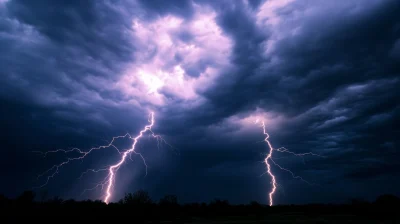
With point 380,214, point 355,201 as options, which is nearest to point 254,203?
point 355,201

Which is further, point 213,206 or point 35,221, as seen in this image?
point 213,206

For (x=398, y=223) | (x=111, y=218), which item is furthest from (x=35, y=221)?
(x=398, y=223)

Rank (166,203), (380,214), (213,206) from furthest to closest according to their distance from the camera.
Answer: (166,203)
(213,206)
(380,214)

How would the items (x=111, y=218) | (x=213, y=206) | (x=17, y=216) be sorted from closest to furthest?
(x=17, y=216), (x=111, y=218), (x=213, y=206)

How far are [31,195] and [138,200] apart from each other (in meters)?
15.3

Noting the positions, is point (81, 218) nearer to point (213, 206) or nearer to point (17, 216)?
point (17, 216)

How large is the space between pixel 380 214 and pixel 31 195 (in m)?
39.4

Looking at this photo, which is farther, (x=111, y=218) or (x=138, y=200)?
(x=138, y=200)

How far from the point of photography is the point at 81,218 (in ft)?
45.5

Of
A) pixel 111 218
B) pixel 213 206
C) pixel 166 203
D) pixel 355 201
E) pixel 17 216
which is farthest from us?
pixel 166 203

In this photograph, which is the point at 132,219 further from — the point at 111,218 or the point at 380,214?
the point at 380,214

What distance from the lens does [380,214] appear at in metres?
13.3

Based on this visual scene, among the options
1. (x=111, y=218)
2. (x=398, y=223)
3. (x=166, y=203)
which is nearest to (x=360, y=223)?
(x=398, y=223)

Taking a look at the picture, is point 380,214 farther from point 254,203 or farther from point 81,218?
point 81,218
